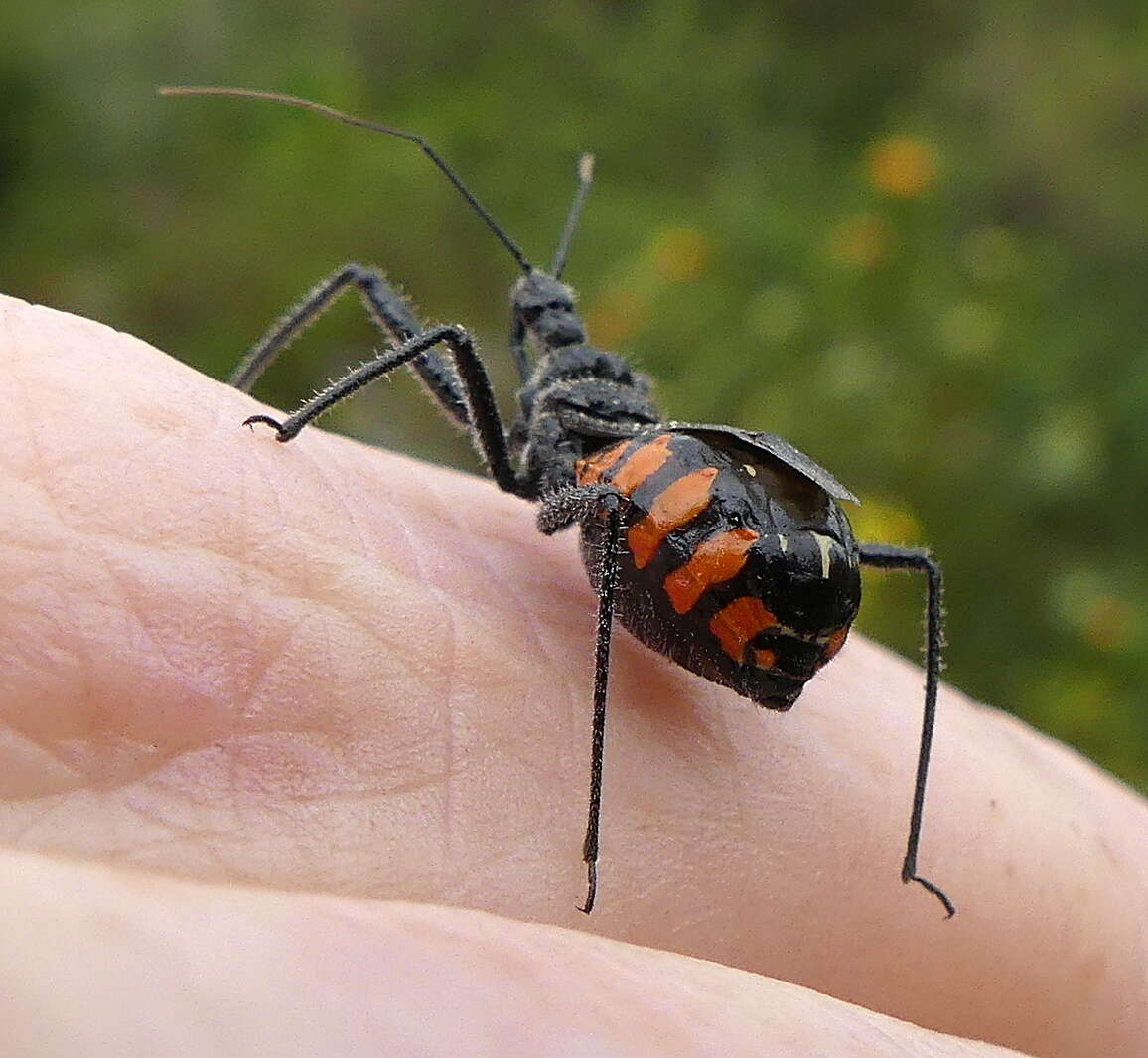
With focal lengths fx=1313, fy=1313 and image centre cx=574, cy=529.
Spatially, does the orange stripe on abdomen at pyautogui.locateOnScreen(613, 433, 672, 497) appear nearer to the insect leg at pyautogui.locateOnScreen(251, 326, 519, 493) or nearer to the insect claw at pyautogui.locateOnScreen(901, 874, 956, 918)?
the insect leg at pyautogui.locateOnScreen(251, 326, 519, 493)

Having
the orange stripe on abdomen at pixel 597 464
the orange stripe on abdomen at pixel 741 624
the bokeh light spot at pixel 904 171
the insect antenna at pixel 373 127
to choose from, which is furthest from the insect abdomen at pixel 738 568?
the bokeh light spot at pixel 904 171

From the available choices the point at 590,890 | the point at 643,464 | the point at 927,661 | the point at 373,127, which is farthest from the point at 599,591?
the point at 373,127

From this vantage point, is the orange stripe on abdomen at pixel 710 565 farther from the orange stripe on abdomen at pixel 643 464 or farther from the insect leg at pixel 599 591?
the orange stripe on abdomen at pixel 643 464

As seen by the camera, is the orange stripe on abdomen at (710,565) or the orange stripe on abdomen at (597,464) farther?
the orange stripe on abdomen at (597,464)

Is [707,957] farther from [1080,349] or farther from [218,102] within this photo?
[218,102]

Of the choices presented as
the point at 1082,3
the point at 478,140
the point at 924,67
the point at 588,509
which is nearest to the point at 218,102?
the point at 478,140

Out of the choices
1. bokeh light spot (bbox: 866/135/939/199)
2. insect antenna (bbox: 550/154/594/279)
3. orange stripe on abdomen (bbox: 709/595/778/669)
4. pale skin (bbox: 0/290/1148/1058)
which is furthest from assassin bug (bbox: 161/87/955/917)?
bokeh light spot (bbox: 866/135/939/199)

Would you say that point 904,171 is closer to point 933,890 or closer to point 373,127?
point 373,127
